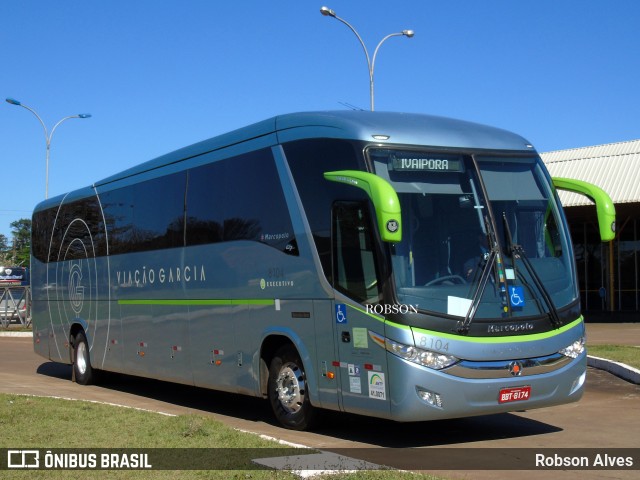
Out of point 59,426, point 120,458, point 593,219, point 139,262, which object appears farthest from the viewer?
point 593,219

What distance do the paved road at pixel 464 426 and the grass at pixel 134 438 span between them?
1.00 m

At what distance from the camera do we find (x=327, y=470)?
736 cm

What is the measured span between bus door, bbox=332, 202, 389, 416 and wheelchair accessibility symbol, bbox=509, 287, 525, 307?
4.61 feet

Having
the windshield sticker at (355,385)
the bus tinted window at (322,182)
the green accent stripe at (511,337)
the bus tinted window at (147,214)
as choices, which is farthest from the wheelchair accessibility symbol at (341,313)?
the bus tinted window at (147,214)

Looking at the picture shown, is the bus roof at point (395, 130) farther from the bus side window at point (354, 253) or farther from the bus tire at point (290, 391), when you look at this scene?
the bus tire at point (290, 391)

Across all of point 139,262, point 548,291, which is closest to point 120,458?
point 548,291

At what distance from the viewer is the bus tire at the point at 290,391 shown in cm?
1072

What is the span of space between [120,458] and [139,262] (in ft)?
23.6

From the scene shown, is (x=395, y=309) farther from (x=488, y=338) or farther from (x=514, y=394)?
(x=514, y=394)

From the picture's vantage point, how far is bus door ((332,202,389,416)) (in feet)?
30.9

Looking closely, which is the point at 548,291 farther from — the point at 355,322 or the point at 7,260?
the point at 7,260

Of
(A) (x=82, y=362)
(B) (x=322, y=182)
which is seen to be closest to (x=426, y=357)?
(B) (x=322, y=182)

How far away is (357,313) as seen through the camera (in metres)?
9.67

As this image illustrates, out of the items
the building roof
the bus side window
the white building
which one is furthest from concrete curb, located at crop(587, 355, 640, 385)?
the white building
